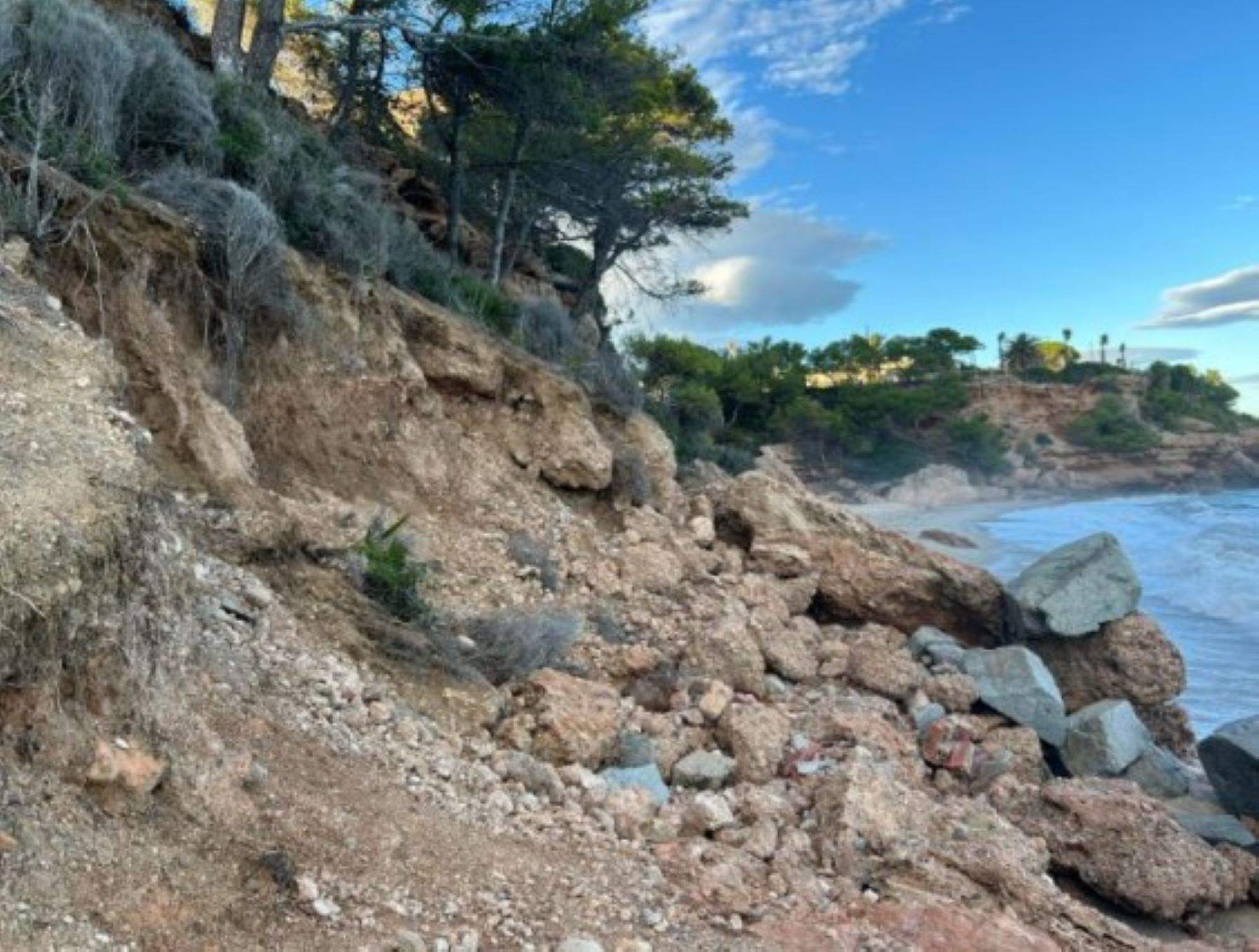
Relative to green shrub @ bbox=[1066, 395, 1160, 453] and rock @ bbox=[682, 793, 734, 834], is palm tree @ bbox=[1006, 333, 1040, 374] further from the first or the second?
rock @ bbox=[682, 793, 734, 834]

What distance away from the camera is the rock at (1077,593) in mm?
8320

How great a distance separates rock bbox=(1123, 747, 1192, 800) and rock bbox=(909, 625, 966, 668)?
151 centimetres

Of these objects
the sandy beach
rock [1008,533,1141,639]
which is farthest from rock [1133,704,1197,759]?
the sandy beach

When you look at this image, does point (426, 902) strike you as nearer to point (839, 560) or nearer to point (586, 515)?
point (586, 515)

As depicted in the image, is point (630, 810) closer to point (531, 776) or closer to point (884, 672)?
point (531, 776)

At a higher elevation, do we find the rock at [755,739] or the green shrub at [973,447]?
the green shrub at [973,447]

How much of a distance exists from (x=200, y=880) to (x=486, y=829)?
1.20 metres

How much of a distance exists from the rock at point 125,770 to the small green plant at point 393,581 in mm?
2207

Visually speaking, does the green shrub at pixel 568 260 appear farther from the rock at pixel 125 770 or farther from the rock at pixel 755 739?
the rock at pixel 125 770

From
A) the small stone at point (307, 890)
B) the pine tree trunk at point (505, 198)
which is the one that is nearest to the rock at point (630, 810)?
the small stone at point (307, 890)

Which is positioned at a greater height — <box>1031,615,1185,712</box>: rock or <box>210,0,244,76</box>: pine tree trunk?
<box>210,0,244,76</box>: pine tree trunk

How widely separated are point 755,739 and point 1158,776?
12.0 feet

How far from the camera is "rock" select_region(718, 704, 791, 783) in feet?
16.0

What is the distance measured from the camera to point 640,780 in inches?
174
